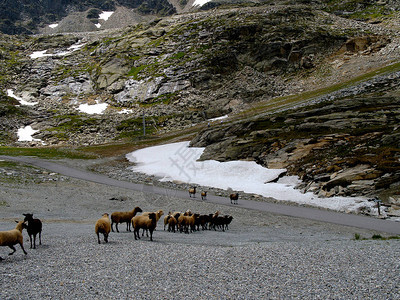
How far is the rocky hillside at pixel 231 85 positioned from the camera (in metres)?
42.3

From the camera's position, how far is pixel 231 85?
106500 mm

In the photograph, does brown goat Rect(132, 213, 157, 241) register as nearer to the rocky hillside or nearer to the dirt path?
the dirt path

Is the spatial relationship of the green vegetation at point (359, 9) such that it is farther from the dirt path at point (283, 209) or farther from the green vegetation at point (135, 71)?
the dirt path at point (283, 209)

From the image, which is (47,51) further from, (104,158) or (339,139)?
(339,139)

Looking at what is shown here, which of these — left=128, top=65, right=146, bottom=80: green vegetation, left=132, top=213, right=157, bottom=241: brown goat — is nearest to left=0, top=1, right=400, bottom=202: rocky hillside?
left=128, top=65, right=146, bottom=80: green vegetation

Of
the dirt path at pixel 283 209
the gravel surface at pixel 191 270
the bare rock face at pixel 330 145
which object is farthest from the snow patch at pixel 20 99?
the gravel surface at pixel 191 270

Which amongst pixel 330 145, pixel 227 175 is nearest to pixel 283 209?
pixel 227 175

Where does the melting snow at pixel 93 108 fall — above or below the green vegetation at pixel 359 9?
below

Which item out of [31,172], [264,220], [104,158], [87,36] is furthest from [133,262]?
[87,36]

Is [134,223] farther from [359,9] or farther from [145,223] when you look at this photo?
[359,9]

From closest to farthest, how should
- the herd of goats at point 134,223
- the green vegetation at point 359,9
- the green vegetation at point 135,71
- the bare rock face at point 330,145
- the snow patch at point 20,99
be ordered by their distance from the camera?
the herd of goats at point 134,223, the bare rock face at point 330,145, the snow patch at point 20,99, the green vegetation at point 135,71, the green vegetation at point 359,9

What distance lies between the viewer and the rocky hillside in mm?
42309

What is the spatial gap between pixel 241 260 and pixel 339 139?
104ft

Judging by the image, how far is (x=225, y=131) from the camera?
55.3 m
